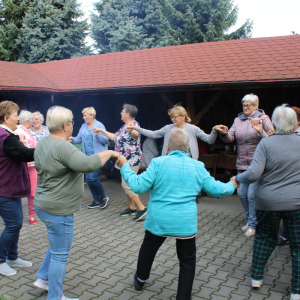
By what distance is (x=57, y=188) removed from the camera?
265 centimetres

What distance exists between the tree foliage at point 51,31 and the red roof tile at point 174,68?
10.6 metres

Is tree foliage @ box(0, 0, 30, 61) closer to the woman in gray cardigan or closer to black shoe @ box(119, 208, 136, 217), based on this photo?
black shoe @ box(119, 208, 136, 217)

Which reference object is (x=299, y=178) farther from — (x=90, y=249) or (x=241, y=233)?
(x=90, y=249)

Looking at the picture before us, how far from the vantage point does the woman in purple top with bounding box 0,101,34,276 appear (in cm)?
325

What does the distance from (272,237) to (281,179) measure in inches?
22.9

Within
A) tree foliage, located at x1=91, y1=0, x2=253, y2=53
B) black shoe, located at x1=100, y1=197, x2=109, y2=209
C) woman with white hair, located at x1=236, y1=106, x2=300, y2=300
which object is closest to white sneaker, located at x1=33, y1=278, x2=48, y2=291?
woman with white hair, located at x1=236, y1=106, x2=300, y2=300

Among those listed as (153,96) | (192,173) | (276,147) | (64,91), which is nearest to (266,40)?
(153,96)

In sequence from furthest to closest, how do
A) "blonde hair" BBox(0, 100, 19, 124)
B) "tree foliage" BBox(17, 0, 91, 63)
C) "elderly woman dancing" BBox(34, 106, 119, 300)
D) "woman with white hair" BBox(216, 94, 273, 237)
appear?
1. "tree foliage" BBox(17, 0, 91, 63)
2. "woman with white hair" BBox(216, 94, 273, 237)
3. "blonde hair" BBox(0, 100, 19, 124)
4. "elderly woman dancing" BBox(34, 106, 119, 300)

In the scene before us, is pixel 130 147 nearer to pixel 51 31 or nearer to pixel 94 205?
pixel 94 205

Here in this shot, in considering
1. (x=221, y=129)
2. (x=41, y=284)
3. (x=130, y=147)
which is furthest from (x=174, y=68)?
(x=41, y=284)

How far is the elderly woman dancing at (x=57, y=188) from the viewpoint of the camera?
2605 mm

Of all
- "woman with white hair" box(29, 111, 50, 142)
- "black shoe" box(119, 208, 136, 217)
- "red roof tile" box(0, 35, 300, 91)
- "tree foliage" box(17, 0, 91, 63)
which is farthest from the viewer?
"tree foliage" box(17, 0, 91, 63)

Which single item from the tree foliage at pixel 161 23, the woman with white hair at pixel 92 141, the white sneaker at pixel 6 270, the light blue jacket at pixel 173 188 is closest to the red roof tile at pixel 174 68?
the woman with white hair at pixel 92 141

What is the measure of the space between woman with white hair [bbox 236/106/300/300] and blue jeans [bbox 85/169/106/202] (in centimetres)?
350
